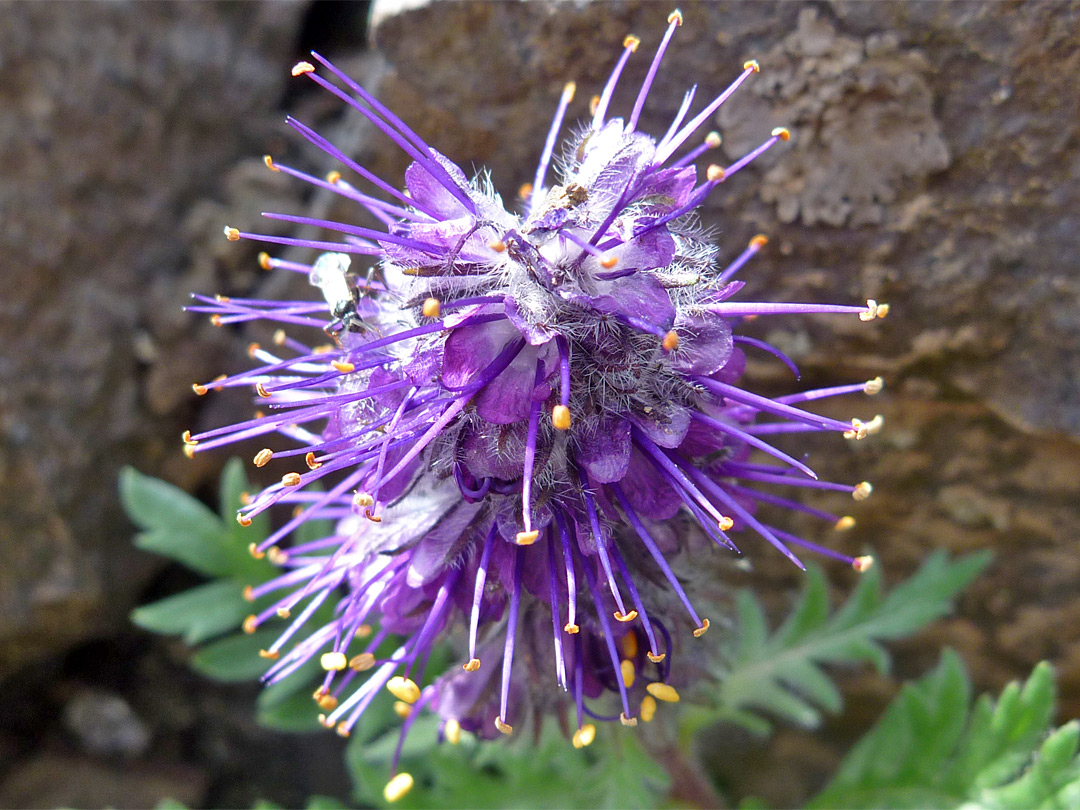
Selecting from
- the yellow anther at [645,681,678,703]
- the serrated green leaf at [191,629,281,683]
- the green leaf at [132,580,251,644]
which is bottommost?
the yellow anther at [645,681,678,703]

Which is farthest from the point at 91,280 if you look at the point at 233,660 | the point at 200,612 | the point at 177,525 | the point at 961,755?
the point at 961,755

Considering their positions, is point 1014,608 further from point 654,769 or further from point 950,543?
point 654,769

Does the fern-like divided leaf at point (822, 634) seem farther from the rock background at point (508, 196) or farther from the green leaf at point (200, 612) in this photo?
the green leaf at point (200, 612)

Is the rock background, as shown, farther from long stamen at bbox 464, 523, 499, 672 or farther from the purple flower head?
long stamen at bbox 464, 523, 499, 672

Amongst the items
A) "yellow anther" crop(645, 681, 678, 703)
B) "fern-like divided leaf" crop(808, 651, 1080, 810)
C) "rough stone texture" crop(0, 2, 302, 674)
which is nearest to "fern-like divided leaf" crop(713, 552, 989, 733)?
"fern-like divided leaf" crop(808, 651, 1080, 810)

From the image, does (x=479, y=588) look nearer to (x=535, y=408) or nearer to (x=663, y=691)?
(x=535, y=408)

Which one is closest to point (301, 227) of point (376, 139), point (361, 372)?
point (376, 139)
